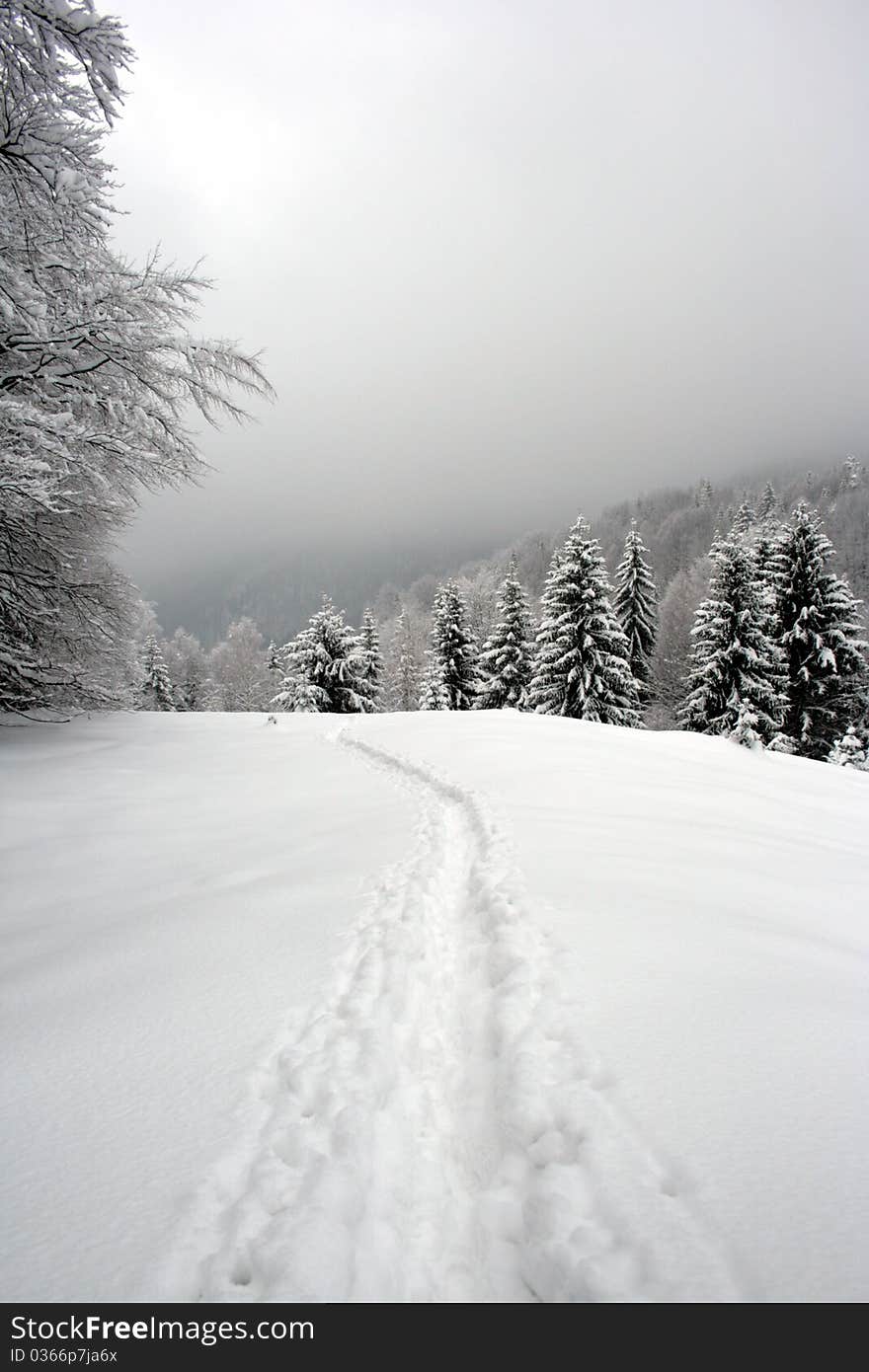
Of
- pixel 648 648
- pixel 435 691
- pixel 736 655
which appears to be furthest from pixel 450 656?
pixel 736 655

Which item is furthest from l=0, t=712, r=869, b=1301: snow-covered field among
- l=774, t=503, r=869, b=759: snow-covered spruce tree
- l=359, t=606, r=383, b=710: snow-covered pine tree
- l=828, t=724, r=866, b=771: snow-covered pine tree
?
l=359, t=606, r=383, b=710: snow-covered pine tree

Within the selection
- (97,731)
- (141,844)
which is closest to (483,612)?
(97,731)

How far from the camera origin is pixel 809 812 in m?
7.73

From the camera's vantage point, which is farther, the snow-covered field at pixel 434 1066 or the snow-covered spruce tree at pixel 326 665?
the snow-covered spruce tree at pixel 326 665

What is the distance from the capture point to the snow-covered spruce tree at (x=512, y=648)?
93.1 ft

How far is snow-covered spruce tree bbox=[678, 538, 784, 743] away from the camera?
21797 mm

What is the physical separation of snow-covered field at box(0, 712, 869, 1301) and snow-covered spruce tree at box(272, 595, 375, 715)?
24.0 meters

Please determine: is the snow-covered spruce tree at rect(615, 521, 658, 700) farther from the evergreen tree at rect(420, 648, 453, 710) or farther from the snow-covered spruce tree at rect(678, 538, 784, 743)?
the evergreen tree at rect(420, 648, 453, 710)

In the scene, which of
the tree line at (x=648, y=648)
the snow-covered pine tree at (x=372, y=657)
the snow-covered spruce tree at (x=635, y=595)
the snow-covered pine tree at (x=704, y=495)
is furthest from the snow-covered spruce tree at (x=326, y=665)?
the snow-covered pine tree at (x=704, y=495)

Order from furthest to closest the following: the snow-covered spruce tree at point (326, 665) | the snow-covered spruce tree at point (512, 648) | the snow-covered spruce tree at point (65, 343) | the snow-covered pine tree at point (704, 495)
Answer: the snow-covered pine tree at point (704, 495) → the snow-covered spruce tree at point (326, 665) → the snow-covered spruce tree at point (512, 648) → the snow-covered spruce tree at point (65, 343)

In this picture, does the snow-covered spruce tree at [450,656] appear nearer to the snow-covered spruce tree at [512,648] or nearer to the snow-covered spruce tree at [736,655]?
the snow-covered spruce tree at [512,648]

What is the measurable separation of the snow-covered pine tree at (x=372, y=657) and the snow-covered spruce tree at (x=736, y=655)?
58.8ft
